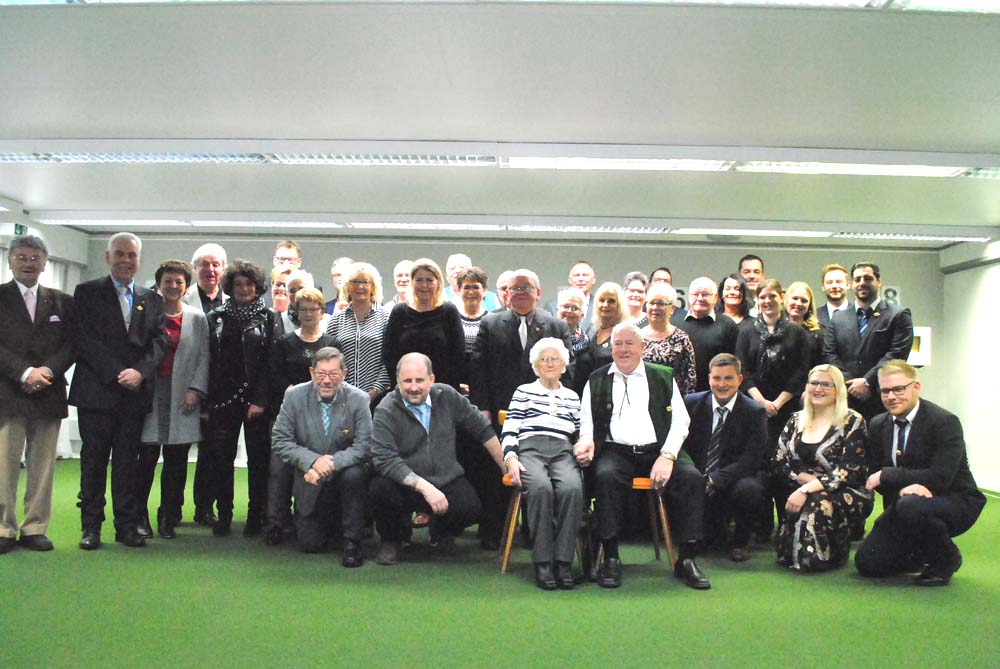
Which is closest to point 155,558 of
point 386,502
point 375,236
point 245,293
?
point 386,502

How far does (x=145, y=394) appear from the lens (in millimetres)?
4254

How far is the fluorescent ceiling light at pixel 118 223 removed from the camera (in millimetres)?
8727

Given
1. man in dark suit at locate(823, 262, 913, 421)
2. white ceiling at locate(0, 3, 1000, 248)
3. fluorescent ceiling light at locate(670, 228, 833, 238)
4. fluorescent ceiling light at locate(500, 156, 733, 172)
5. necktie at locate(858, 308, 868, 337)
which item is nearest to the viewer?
white ceiling at locate(0, 3, 1000, 248)

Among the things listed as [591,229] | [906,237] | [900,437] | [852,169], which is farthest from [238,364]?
[906,237]

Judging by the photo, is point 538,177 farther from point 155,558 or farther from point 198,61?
point 155,558

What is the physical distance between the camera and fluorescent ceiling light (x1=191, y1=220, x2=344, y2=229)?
8625 millimetres

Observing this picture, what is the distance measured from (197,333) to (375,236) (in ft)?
16.9

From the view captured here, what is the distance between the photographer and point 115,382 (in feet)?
13.5

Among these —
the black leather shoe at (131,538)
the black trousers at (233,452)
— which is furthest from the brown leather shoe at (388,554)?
the black leather shoe at (131,538)

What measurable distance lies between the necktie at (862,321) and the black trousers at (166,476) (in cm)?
437

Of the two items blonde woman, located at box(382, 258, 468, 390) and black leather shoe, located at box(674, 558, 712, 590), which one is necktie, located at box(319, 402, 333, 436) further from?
black leather shoe, located at box(674, 558, 712, 590)

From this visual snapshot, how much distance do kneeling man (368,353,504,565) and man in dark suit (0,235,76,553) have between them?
1696mm

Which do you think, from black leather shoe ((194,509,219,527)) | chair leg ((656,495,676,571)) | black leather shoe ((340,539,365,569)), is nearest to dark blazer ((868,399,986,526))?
chair leg ((656,495,676,571))

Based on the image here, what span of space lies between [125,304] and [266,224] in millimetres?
4616
